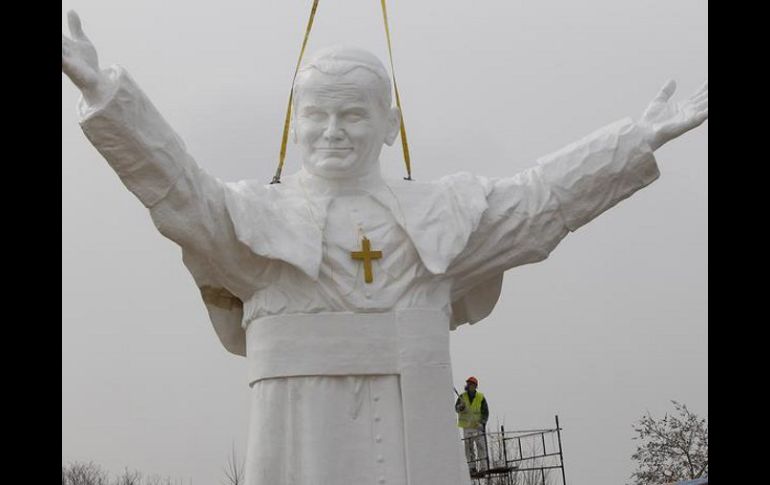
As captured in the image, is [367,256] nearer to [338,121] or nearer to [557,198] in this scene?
[338,121]

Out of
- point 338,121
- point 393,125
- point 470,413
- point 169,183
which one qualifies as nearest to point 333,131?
point 338,121

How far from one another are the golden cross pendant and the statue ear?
63cm

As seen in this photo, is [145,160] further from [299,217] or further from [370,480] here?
[370,480]

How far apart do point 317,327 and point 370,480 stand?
2.53 ft

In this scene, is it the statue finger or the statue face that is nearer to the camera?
the statue finger

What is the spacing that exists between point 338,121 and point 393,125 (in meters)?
0.48

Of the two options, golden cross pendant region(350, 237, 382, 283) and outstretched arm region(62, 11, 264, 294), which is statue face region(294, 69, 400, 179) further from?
outstretched arm region(62, 11, 264, 294)

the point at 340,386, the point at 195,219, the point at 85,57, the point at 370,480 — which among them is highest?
the point at 85,57

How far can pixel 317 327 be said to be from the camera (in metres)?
7.25

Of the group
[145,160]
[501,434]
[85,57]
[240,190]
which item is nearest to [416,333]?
[240,190]

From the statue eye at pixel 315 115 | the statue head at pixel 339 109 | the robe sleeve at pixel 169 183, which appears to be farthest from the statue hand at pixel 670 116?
the robe sleeve at pixel 169 183

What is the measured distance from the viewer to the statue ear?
7746mm

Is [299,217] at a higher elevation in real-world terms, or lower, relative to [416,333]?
higher

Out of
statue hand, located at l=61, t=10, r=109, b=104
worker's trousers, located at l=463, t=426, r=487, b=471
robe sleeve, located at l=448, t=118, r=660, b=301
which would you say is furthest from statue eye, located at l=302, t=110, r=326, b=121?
worker's trousers, located at l=463, t=426, r=487, b=471
